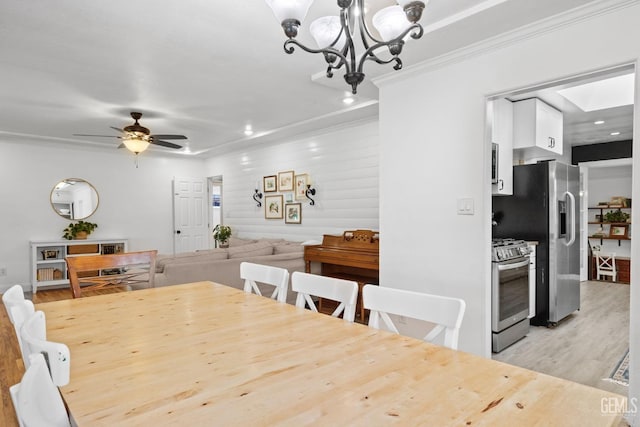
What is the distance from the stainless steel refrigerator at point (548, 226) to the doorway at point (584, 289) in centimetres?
16

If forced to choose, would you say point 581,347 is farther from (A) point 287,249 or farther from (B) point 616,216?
(B) point 616,216

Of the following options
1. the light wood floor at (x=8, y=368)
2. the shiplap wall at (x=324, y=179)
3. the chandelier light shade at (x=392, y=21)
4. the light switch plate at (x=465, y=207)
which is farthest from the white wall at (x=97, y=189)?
the chandelier light shade at (x=392, y=21)

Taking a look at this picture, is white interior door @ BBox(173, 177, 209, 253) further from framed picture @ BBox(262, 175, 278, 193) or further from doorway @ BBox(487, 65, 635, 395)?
doorway @ BBox(487, 65, 635, 395)

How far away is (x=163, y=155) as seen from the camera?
7.58 m

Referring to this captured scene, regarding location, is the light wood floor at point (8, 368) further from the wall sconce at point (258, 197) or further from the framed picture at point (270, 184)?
the wall sconce at point (258, 197)

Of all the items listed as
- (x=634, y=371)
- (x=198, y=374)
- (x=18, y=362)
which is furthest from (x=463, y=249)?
(x=18, y=362)

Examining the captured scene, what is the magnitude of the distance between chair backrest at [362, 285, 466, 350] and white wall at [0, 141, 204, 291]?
6.78m

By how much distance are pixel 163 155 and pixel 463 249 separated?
6.72 m

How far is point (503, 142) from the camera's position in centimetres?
386

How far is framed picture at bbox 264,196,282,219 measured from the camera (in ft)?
20.3

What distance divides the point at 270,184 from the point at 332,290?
470 centimetres

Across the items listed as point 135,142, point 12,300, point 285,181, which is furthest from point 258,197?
point 12,300

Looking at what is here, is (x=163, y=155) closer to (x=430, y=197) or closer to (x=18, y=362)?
(x=18, y=362)

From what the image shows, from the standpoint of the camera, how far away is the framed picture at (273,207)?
618cm
